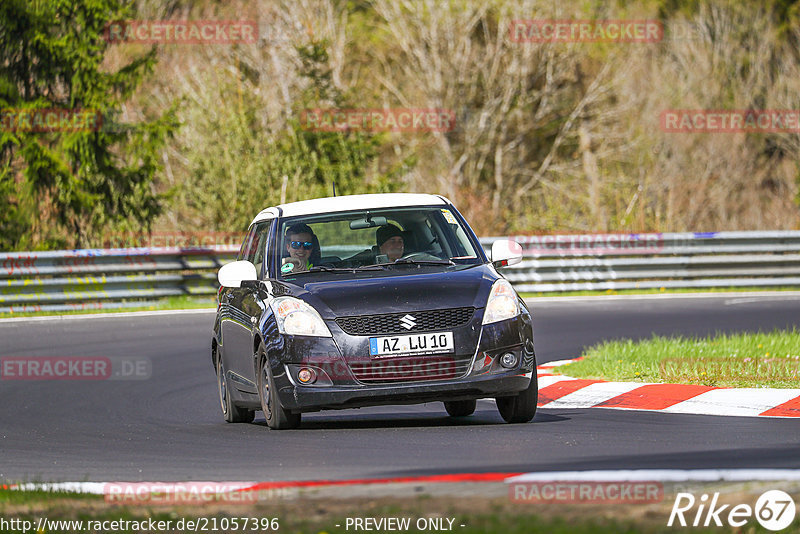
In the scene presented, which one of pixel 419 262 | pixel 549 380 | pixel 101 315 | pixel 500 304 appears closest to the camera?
pixel 500 304

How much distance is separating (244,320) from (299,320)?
46.1 inches

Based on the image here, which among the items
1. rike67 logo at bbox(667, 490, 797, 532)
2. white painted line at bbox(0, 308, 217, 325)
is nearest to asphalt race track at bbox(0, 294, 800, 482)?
rike67 logo at bbox(667, 490, 797, 532)

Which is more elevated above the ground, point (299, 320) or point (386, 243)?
point (386, 243)

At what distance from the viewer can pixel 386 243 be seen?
33.8ft

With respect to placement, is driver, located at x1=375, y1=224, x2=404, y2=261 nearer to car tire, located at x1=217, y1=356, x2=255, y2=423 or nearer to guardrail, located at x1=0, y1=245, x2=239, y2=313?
car tire, located at x1=217, y1=356, x2=255, y2=423

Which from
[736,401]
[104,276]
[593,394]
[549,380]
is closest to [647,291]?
[104,276]

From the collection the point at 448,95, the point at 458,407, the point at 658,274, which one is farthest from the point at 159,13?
the point at 458,407

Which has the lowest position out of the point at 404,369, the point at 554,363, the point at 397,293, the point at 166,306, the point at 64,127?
the point at 166,306

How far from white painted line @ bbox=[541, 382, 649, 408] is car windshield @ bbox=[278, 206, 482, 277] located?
168cm

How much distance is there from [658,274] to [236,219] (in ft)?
29.9

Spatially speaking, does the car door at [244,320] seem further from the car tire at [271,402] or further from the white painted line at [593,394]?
the white painted line at [593,394]

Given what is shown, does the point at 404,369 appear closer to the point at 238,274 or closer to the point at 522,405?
the point at 522,405

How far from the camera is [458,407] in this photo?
10.7 metres

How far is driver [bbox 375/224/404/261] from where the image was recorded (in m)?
10.2
